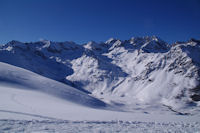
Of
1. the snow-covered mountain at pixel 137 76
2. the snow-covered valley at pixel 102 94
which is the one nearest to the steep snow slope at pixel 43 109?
the snow-covered valley at pixel 102 94

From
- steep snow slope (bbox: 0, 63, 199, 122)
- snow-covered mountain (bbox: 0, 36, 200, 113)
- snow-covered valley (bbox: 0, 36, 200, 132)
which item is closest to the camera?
snow-covered valley (bbox: 0, 36, 200, 132)

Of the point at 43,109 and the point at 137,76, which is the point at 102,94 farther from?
the point at 43,109

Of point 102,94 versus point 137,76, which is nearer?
point 102,94

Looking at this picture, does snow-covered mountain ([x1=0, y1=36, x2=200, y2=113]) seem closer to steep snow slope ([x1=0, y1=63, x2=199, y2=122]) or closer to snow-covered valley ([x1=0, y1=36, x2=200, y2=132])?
snow-covered valley ([x1=0, y1=36, x2=200, y2=132])

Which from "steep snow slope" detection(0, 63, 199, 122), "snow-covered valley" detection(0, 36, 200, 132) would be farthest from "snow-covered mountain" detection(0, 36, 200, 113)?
"steep snow slope" detection(0, 63, 199, 122)

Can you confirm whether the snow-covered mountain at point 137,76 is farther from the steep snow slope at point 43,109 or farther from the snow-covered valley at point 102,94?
the steep snow slope at point 43,109

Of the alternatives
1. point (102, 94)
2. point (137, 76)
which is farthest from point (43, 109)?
point (137, 76)

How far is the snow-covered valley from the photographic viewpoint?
418 inches

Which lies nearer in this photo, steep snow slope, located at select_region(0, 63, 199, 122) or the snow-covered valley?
the snow-covered valley

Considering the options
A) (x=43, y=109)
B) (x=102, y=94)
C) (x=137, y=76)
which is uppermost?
(x=137, y=76)

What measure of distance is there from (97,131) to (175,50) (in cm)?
13768

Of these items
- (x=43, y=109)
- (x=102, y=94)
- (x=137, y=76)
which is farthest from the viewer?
(x=137, y=76)

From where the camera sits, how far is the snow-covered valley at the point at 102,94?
10610 millimetres

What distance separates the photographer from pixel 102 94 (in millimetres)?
114875
